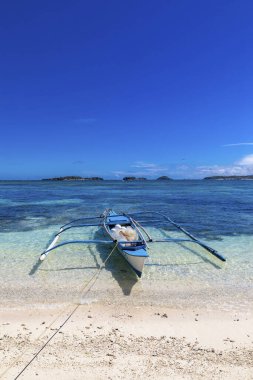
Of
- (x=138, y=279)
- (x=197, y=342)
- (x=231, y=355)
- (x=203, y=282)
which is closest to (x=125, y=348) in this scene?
(x=197, y=342)

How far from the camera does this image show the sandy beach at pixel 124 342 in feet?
13.7

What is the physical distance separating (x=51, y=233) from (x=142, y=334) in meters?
9.36

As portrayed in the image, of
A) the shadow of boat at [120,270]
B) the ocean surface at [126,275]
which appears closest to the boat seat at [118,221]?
the ocean surface at [126,275]

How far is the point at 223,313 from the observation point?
20.1 ft

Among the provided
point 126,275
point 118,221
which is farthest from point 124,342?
point 118,221

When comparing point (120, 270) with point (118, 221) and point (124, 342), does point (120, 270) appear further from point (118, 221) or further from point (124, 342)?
point (118, 221)

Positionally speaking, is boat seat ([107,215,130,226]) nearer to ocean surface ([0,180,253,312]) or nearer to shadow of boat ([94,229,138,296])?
ocean surface ([0,180,253,312])

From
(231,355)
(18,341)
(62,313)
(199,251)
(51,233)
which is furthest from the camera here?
(51,233)

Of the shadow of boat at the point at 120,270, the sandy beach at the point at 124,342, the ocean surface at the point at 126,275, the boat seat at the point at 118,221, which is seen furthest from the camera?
the boat seat at the point at 118,221

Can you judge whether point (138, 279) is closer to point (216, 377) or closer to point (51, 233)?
point (216, 377)

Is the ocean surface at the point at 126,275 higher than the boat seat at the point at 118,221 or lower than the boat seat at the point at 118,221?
lower

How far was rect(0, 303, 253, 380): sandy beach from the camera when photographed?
416 cm

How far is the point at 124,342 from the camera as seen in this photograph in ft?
16.1

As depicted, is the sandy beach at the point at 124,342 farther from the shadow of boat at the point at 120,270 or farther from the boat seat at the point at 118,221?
the boat seat at the point at 118,221
